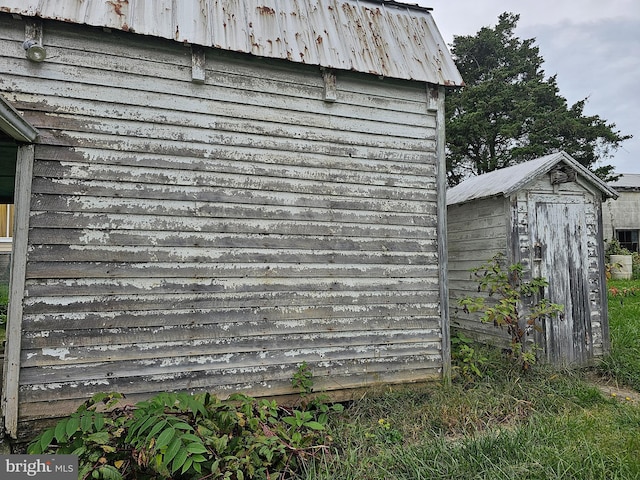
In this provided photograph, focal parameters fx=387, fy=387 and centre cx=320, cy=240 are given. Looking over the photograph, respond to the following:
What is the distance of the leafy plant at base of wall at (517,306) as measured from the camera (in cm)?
471

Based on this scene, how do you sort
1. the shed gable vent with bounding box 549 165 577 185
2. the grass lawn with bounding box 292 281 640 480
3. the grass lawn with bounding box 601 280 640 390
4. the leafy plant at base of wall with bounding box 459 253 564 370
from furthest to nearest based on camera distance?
the shed gable vent with bounding box 549 165 577 185, the grass lawn with bounding box 601 280 640 390, the leafy plant at base of wall with bounding box 459 253 564 370, the grass lawn with bounding box 292 281 640 480

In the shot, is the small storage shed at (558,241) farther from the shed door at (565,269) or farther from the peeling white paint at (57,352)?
the peeling white paint at (57,352)

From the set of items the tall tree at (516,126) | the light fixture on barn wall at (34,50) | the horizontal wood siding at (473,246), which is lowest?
Result: the horizontal wood siding at (473,246)

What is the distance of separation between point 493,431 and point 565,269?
10.3 ft

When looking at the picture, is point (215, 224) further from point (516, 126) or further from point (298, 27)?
→ point (516, 126)

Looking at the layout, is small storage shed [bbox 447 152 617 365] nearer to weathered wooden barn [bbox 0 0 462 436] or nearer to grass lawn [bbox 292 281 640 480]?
grass lawn [bbox 292 281 640 480]

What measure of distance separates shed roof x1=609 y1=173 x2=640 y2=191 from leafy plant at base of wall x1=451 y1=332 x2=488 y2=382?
677 inches

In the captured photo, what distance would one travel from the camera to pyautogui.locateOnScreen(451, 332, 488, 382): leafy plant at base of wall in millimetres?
4579

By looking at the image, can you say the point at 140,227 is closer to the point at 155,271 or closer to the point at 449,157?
the point at 155,271

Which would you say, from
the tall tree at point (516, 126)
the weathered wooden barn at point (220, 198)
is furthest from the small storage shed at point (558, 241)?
the tall tree at point (516, 126)

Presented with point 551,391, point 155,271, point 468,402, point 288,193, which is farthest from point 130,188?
point 551,391

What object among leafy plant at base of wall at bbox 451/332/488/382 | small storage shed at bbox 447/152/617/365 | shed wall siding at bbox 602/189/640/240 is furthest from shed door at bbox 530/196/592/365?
shed wall siding at bbox 602/189/640/240

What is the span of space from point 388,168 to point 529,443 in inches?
115

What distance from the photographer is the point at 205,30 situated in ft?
12.5
